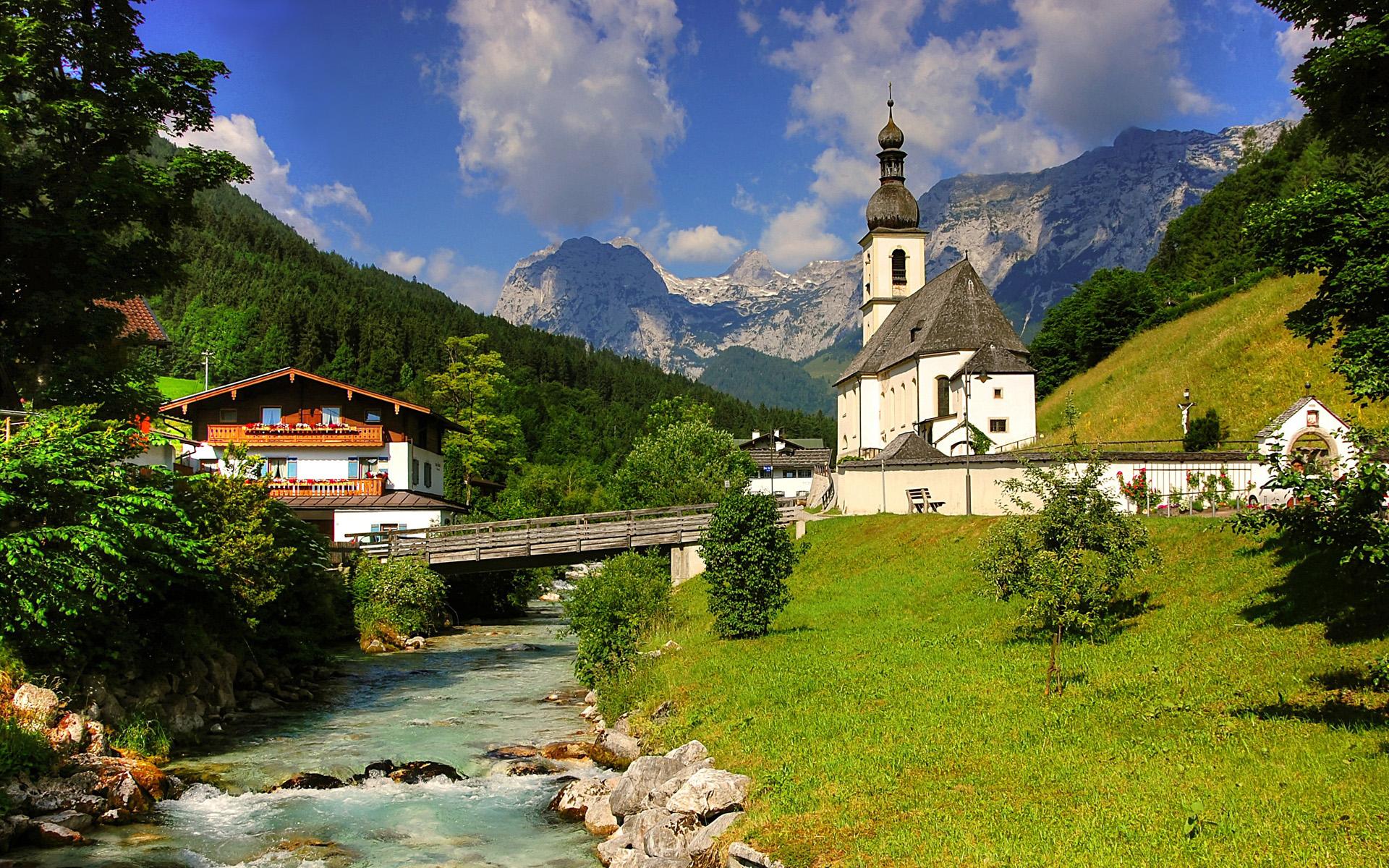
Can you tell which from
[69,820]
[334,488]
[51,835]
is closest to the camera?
[51,835]

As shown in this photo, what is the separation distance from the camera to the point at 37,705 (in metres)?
15.9

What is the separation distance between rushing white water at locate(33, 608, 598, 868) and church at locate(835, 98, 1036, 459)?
31.1m

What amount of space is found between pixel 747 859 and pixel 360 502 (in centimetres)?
4395

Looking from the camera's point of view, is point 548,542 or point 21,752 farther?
point 548,542

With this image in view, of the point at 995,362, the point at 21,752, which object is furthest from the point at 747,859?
the point at 995,362

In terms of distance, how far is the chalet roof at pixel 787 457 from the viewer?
330ft

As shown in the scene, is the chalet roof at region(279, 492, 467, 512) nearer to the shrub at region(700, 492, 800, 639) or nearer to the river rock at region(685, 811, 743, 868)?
the shrub at region(700, 492, 800, 639)

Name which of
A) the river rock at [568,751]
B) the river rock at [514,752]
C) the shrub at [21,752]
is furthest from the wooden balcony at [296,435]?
the shrub at [21,752]

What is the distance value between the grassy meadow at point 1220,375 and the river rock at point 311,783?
124 feet

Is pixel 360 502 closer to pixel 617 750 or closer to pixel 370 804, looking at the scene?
pixel 617 750

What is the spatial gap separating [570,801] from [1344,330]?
44.4 feet

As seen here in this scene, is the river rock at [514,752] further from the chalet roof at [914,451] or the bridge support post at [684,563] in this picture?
the chalet roof at [914,451]

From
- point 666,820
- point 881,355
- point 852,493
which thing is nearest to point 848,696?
point 666,820

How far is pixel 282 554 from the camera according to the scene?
26141 millimetres
